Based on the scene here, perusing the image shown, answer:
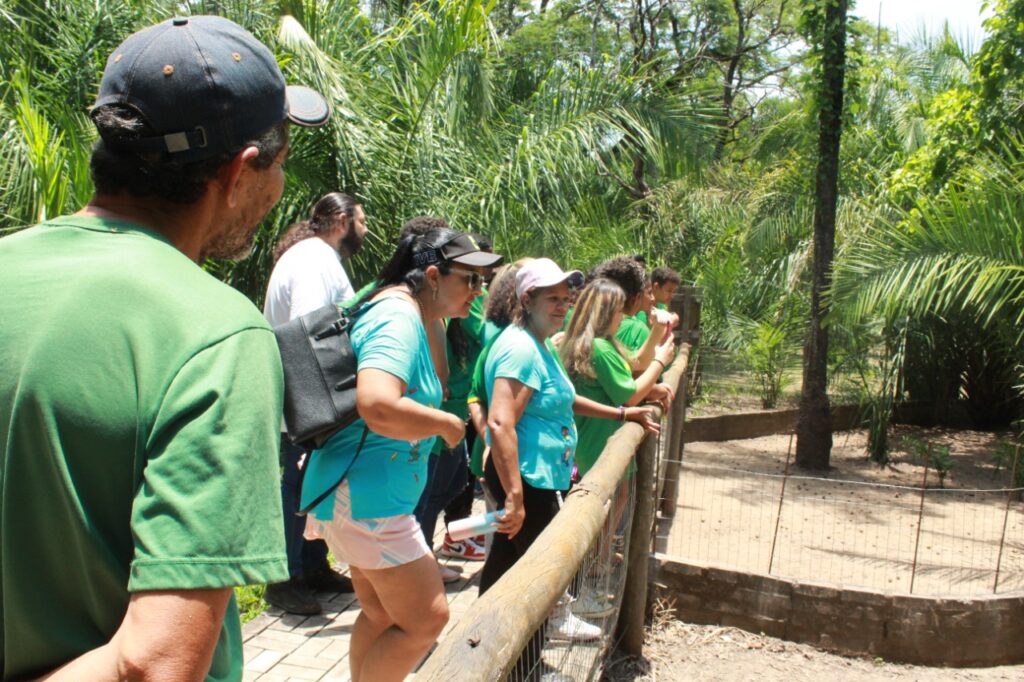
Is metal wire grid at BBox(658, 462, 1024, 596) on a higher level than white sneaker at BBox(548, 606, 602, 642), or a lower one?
lower

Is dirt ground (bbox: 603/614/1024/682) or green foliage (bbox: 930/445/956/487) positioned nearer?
dirt ground (bbox: 603/614/1024/682)

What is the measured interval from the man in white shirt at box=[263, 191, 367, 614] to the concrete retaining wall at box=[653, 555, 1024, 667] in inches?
79.5

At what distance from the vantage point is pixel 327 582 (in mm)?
4668

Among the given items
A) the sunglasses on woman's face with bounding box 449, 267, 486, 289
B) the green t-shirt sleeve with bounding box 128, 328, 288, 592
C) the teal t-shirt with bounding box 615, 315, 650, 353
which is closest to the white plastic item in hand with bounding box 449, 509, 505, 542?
the sunglasses on woman's face with bounding box 449, 267, 486, 289

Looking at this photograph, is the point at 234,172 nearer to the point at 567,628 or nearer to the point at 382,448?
the point at 382,448

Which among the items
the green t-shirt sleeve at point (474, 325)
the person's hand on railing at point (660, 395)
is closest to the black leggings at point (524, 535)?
the person's hand on railing at point (660, 395)

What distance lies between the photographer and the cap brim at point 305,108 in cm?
137

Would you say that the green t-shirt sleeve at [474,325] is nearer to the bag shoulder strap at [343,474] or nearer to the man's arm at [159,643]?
the bag shoulder strap at [343,474]

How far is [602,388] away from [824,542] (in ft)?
11.2

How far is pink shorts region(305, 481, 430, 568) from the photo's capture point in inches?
108

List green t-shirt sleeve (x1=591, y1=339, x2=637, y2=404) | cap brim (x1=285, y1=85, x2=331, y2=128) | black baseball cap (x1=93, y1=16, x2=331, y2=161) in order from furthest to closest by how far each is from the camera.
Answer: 1. green t-shirt sleeve (x1=591, y1=339, x2=637, y2=404)
2. cap brim (x1=285, y1=85, x2=331, y2=128)
3. black baseball cap (x1=93, y1=16, x2=331, y2=161)

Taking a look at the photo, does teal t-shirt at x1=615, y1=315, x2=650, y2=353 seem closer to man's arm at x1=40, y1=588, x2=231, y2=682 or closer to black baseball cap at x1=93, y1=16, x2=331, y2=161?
black baseball cap at x1=93, y1=16, x2=331, y2=161

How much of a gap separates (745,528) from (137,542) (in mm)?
6851

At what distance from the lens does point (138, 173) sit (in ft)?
3.72
